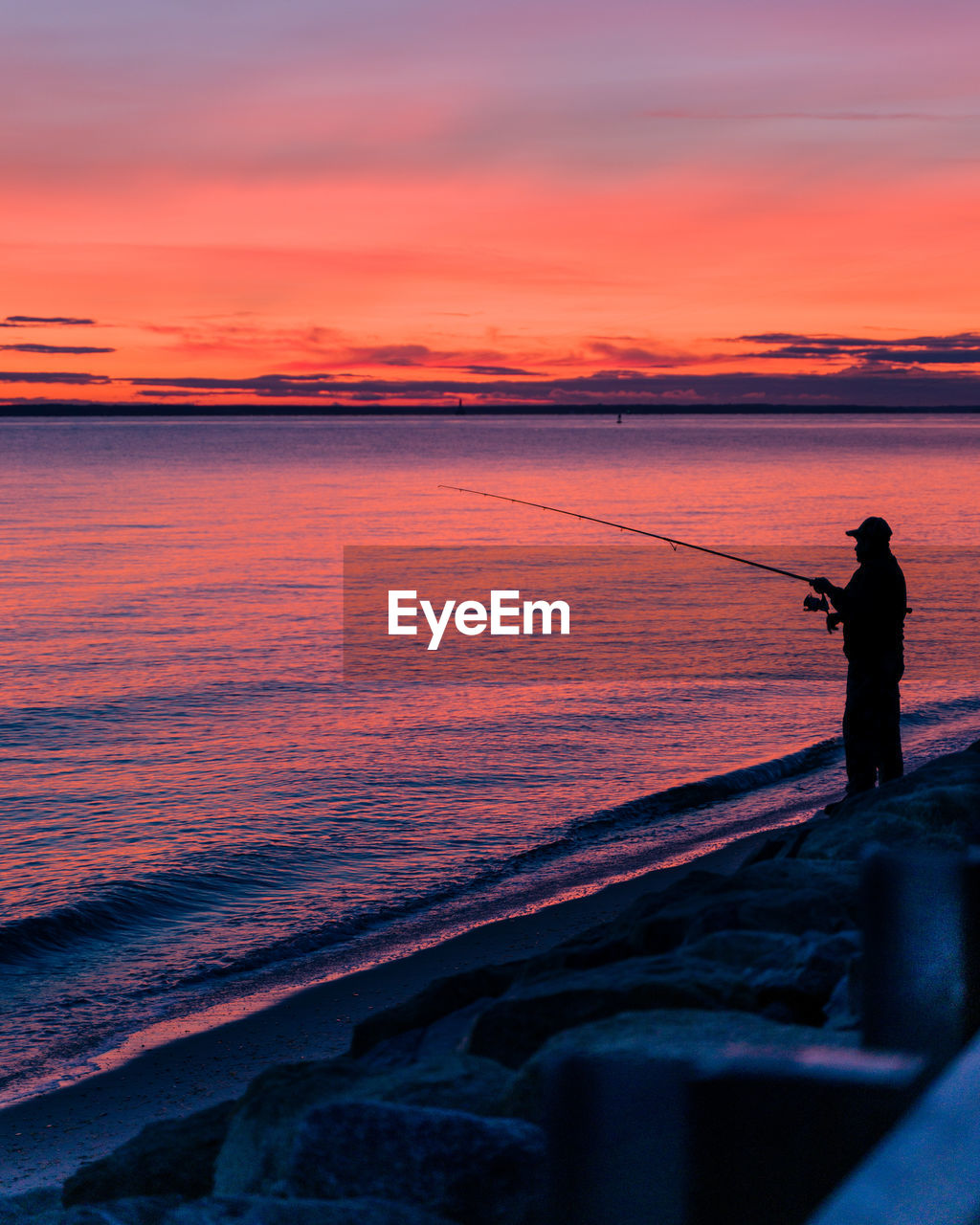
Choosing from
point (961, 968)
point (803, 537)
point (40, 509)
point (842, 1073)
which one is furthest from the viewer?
point (40, 509)

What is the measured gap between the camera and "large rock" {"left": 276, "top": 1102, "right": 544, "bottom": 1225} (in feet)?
10.0

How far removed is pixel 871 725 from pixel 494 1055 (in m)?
4.86

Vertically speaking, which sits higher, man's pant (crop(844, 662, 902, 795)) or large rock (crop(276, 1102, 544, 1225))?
man's pant (crop(844, 662, 902, 795))

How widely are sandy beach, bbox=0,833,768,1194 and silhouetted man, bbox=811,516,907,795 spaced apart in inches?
78.1

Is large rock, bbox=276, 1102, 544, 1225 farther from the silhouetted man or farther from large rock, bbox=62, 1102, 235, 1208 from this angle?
the silhouetted man

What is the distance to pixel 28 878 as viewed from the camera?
858cm

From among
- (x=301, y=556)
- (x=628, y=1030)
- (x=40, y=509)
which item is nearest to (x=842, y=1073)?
(x=628, y=1030)

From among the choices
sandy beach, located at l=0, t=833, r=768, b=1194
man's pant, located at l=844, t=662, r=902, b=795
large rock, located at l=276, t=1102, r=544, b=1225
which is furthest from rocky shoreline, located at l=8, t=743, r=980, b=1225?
man's pant, located at l=844, t=662, r=902, b=795

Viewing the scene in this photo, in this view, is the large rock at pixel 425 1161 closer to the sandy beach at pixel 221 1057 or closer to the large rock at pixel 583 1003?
the large rock at pixel 583 1003

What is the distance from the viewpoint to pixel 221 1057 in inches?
236

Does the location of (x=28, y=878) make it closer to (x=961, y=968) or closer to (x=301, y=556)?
(x=961, y=968)

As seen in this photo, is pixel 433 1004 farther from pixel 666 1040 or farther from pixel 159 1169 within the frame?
pixel 666 1040

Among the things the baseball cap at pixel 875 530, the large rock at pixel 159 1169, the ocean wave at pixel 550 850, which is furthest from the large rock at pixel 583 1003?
the baseball cap at pixel 875 530

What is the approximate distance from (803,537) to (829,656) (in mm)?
18523
